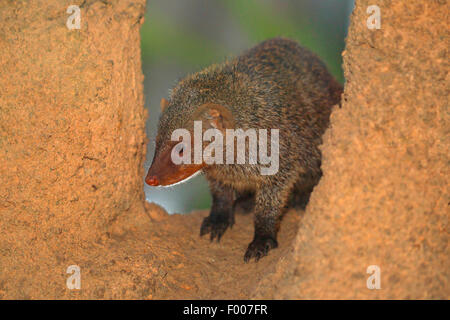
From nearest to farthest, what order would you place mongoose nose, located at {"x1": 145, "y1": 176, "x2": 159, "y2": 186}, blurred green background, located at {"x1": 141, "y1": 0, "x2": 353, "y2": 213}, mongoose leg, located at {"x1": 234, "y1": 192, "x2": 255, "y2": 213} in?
mongoose nose, located at {"x1": 145, "y1": 176, "x2": 159, "y2": 186} → mongoose leg, located at {"x1": 234, "y1": 192, "x2": 255, "y2": 213} → blurred green background, located at {"x1": 141, "y1": 0, "x2": 353, "y2": 213}

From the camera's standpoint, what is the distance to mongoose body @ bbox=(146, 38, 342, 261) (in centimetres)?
263

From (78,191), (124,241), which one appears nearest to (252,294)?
(124,241)

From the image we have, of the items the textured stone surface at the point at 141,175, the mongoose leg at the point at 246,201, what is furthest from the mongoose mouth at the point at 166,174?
the mongoose leg at the point at 246,201

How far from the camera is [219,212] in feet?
10.5

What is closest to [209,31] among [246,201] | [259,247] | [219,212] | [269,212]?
[246,201]

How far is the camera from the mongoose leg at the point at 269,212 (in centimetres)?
283

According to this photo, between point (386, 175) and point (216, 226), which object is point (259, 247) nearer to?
point (216, 226)

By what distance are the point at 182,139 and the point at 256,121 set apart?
512mm

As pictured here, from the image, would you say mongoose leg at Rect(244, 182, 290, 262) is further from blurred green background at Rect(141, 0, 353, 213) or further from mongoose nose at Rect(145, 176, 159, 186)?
blurred green background at Rect(141, 0, 353, 213)

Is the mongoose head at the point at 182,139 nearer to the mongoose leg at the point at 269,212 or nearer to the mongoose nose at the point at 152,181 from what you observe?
the mongoose nose at the point at 152,181

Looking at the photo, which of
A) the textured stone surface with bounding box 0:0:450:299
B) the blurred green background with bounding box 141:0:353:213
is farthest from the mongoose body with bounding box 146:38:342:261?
the blurred green background with bounding box 141:0:353:213

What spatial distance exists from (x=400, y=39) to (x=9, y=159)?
187 cm

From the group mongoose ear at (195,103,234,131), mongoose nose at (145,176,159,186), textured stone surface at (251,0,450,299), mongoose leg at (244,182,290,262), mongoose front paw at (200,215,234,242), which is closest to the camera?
textured stone surface at (251,0,450,299)
